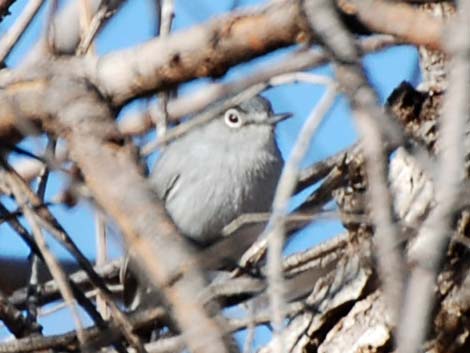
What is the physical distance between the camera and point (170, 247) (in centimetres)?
217

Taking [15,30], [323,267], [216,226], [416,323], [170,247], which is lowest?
[216,226]

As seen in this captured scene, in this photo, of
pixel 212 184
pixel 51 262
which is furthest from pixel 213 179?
pixel 51 262

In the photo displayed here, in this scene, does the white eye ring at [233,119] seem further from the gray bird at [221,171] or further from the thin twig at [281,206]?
the thin twig at [281,206]

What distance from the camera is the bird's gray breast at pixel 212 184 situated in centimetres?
508

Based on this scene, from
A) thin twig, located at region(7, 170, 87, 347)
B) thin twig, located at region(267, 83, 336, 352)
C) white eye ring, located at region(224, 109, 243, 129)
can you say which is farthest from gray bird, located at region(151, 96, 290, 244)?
thin twig, located at region(267, 83, 336, 352)

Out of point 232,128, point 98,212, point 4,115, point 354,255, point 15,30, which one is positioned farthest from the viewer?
point 232,128

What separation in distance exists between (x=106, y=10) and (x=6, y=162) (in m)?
0.66

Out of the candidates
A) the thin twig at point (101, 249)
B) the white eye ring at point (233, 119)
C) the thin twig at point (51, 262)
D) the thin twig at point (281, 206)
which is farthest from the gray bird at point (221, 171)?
the thin twig at point (281, 206)

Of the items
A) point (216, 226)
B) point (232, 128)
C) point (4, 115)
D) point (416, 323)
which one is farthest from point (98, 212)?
point (232, 128)

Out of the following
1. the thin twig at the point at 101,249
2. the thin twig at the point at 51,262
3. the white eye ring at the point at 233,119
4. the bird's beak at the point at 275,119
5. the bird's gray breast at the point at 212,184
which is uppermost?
the thin twig at the point at 51,262

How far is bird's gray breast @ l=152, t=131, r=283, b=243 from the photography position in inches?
200

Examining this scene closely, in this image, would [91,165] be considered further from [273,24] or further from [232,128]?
[232,128]

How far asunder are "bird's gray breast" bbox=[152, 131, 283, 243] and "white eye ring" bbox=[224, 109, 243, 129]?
0.22 m

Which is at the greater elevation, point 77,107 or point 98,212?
point 77,107
